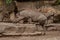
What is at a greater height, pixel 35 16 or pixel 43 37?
pixel 35 16

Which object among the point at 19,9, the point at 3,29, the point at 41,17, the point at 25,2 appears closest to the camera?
the point at 3,29

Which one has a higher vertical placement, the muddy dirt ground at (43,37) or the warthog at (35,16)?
the warthog at (35,16)

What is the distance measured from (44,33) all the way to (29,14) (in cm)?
51

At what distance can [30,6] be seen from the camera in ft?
11.4

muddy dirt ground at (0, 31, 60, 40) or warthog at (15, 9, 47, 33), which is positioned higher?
warthog at (15, 9, 47, 33)

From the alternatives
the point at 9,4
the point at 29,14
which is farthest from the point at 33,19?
the point at 9,4

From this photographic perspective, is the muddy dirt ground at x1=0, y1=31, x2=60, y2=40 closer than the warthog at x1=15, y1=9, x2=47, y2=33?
Yes

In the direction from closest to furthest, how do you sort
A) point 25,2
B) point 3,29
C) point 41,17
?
point 3,29
point 41,17
point 25,2

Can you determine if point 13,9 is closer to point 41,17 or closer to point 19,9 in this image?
point 19,9

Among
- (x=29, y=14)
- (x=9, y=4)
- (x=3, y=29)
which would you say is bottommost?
(x=3, y=29)

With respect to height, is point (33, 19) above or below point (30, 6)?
below

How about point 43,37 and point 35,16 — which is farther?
point 35,16

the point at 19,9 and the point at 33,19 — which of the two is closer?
the point at 33,19

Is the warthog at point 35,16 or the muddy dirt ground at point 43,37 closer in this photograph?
the muddy dirt ground at point 43,37
